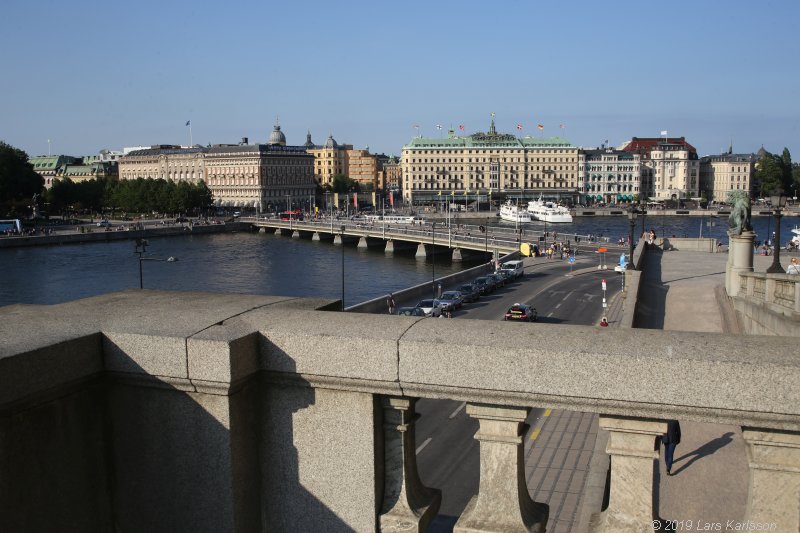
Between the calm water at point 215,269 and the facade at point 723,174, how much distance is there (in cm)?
7481

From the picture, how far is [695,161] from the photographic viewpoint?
16950 centimetres

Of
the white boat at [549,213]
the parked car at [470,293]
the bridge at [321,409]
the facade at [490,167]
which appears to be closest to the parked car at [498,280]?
the parked car at [470,293]

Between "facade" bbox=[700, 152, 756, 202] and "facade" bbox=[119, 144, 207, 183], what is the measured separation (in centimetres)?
10690

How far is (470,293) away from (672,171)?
143 meters

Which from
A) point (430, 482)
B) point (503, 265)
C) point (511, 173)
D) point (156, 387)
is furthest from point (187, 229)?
point (156, 387)

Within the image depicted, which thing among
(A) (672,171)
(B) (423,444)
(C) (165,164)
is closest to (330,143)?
(C) (165,164)

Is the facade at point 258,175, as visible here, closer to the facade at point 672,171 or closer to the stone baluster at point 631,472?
the facade at point 672,171

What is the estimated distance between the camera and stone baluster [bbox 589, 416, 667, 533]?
113 inches

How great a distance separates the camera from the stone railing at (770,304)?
1190 centimetres

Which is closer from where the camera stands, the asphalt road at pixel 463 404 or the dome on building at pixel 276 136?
the asphalt road at pixel 463 404

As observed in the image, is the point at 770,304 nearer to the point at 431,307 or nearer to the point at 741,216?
the point at 741,216

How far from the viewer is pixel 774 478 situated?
107 inches

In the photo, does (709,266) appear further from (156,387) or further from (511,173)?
(511,173)

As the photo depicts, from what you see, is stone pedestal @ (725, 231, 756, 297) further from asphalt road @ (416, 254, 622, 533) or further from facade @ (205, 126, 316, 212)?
facade @ (205, 126, 316, 212)
